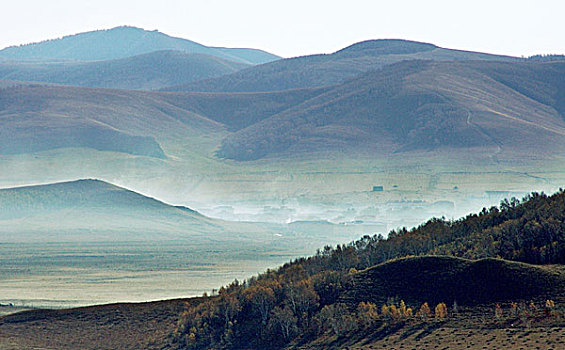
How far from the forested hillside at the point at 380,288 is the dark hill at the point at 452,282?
66 mm

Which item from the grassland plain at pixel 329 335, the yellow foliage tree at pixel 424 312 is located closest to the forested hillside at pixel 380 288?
the yellow foliage tree at pixel 424 312

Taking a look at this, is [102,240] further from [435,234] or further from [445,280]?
[445,280]

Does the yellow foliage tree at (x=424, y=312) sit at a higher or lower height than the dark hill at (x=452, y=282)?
lower

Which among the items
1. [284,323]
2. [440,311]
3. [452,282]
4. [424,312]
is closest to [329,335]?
[284,323]

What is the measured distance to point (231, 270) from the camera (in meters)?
141

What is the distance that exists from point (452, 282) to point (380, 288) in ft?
17.7

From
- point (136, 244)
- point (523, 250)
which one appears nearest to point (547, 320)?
point (523, 250)

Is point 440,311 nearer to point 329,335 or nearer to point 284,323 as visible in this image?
point 329,335

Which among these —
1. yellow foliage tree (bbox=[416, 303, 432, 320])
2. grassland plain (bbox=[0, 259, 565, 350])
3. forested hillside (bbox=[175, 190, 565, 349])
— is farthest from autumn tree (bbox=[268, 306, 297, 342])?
yellow foliage tree (bbox=[416, 303, 432, 320])

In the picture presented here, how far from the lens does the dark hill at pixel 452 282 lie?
61156 mm

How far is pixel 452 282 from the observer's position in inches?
2559

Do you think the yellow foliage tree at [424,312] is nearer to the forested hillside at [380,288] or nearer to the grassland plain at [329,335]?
the forested hillside at [380,288]

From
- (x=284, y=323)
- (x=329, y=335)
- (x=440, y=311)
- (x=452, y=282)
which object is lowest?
(x=329, y=335)

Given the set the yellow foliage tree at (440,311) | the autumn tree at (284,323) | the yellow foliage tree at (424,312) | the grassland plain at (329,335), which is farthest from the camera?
the autumn tree at (284,323)
